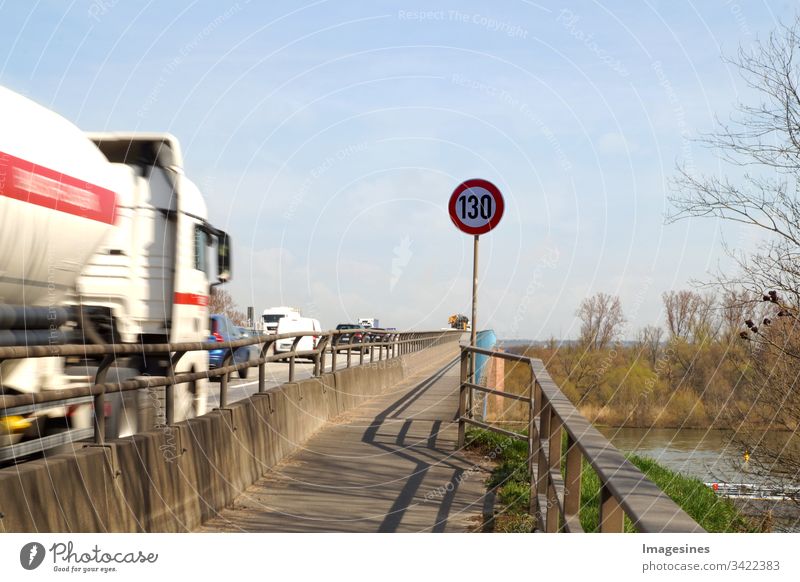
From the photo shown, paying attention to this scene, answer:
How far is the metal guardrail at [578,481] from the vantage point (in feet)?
8.61

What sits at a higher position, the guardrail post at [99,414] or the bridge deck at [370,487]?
the guardrail post at [99,414]

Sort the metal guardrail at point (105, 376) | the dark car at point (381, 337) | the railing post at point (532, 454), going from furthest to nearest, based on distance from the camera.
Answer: the dark car at point (381, 337) → the railing post at point (532, 454) → the metal guardrail at point (105, 376)

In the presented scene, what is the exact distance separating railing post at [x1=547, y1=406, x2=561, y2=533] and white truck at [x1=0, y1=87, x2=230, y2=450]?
3.14 meters

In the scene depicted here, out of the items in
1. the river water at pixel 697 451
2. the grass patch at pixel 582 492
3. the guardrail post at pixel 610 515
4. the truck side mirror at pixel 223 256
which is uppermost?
the truck side mirror at pixel 223 256

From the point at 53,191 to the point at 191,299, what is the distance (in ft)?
19.0

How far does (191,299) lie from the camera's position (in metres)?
14.1

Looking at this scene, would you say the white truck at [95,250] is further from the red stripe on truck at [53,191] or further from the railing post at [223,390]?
the railing post at [223,390]

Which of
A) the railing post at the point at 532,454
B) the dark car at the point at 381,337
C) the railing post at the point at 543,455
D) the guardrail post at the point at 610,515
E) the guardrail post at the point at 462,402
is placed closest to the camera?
the guardrail post at the point at 610,515

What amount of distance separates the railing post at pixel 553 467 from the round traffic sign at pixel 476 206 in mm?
5258

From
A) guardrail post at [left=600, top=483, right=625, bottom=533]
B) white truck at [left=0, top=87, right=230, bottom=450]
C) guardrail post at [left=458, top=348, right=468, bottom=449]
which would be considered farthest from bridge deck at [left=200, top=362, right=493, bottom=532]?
guardrail post at [left=600, top=483, right=625, bottom=533]

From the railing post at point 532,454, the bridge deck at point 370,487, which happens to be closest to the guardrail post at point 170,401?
the bridge deck at point 370,487

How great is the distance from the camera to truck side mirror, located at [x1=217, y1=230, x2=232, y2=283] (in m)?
15.4

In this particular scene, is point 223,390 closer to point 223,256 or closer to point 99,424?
point 99,424

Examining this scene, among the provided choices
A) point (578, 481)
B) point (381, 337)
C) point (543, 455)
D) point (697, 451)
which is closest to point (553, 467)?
point (543, 455)
